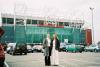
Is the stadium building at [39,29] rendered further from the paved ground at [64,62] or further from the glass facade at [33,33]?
the paved ground at [64,62]

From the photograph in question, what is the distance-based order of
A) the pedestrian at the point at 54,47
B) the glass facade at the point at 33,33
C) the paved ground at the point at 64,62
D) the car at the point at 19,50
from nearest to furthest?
the paved ground at the point at 64,62 < the pedestrian at the point at 54,47 < the car at the point at 19,50 < the glass facade at the point at 33,33

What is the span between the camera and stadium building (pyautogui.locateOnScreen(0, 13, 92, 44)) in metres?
110

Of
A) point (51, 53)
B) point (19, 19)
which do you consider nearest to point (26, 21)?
point (19, 19)

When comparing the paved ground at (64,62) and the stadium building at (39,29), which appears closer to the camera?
the paved ground at (64,62)

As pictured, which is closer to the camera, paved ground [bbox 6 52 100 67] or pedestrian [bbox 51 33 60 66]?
paved ground [bbox 6 52 100 67]

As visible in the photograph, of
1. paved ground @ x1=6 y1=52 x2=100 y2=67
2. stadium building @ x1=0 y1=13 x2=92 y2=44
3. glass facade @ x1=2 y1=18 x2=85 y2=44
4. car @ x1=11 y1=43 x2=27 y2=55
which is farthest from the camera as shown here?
stadium building @ x1=0 y1=13 x2=92 y2=44

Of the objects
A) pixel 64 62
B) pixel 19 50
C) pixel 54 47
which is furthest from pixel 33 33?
pixel 54 47

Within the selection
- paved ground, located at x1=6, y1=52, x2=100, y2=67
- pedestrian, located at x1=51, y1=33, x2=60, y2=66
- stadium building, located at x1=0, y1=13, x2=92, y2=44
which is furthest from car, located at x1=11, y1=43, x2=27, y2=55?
stadium building, located at x1=0, y1=13, x2=92, y2=44

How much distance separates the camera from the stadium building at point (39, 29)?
110381mm

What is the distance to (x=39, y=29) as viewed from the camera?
117m

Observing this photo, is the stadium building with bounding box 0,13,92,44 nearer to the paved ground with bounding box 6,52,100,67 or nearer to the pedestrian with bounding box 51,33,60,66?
the paved ground with bounding box 6,52,100,67

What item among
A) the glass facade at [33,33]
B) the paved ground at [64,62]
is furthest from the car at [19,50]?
the glass facade at [33,33]

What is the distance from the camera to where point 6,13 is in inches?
4545

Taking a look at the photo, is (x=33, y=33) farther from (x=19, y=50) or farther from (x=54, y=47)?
(x=54, y=47)
